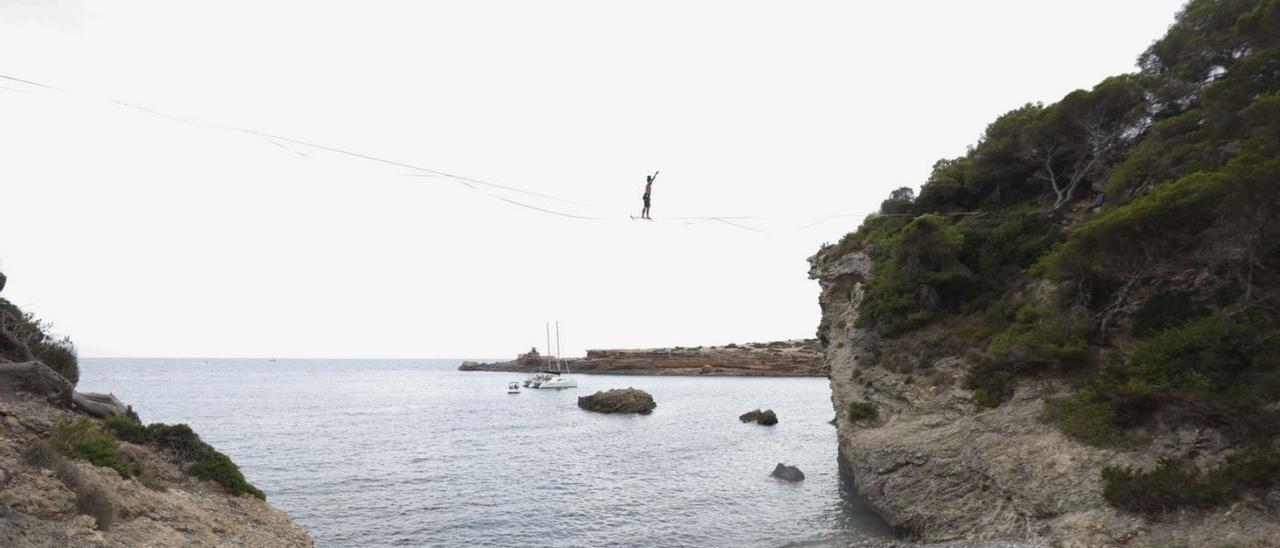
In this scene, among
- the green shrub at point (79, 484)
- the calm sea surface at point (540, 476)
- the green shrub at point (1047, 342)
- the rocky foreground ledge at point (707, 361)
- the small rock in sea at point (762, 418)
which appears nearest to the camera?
the green shrub at point (79, 484)

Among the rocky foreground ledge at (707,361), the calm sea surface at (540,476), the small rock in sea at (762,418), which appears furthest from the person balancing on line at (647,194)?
the rocky foreground ledge at (707,361)

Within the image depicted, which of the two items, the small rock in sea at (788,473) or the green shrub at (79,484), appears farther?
the small rock in sea at (788,473)

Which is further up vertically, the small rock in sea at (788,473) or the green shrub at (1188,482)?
the green shrub at (1188,482)

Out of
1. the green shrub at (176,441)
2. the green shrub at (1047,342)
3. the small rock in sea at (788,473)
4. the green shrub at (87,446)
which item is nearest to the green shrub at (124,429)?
the green shrub at (176,441)

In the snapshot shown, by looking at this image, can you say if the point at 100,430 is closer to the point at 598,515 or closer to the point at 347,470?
the point at 598,515

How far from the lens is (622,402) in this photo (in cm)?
6072

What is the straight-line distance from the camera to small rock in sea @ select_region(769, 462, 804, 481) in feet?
88.3

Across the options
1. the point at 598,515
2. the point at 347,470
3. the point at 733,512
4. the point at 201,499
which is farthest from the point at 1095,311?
the point at 347,470

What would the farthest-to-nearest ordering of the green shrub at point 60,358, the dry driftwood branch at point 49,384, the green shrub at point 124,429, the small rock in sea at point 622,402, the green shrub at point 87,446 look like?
the small rock in sea at point 622,402 < the green shrub at point 60,358 < the green shrub at point 124,429 < the dry driftwood branch at point 49,384 < the green shrub at point 87,446

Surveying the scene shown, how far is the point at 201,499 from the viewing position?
12117mm

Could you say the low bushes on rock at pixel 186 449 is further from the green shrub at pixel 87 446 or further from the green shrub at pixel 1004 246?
the green shrub at pixel 1004 246

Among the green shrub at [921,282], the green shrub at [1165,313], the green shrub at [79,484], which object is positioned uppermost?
the green shrub at [921,282]

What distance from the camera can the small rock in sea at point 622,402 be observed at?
59.8m

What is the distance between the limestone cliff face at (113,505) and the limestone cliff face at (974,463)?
617 inches
